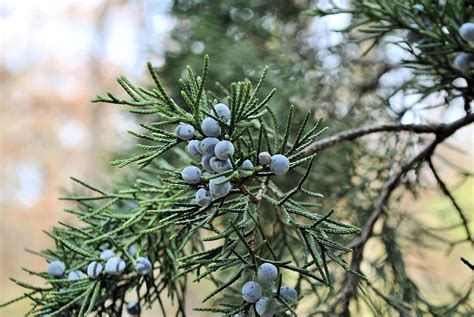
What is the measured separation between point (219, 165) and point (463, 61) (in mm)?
286

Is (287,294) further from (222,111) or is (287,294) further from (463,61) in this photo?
(463,61)

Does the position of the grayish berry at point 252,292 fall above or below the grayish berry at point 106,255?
below

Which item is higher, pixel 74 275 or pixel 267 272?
pixel 74 275

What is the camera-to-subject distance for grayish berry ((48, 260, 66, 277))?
0.47m

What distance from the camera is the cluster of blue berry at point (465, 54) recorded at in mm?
460

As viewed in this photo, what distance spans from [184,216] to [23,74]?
193 inches

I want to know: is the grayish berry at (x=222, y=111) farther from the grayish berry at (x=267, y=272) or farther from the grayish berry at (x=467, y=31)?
the grayish berry at (x=467, y=31)

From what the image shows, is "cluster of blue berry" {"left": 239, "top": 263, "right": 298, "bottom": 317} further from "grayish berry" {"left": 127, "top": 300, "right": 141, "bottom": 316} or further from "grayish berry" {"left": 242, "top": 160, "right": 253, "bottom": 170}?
"grayish berry" {"left": 127, "top": 300, "right": 141, "bottom": 316}

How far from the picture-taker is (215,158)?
1.08 feet

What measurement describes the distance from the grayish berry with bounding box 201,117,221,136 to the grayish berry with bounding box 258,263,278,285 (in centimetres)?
9

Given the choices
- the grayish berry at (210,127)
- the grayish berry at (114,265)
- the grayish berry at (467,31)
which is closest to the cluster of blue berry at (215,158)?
the grayish berry at (210,127)

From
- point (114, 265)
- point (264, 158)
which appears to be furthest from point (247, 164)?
point (114, 265)

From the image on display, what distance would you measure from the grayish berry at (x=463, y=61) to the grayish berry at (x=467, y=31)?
0.02m

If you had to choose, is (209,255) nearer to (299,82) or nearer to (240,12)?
(299,82)
